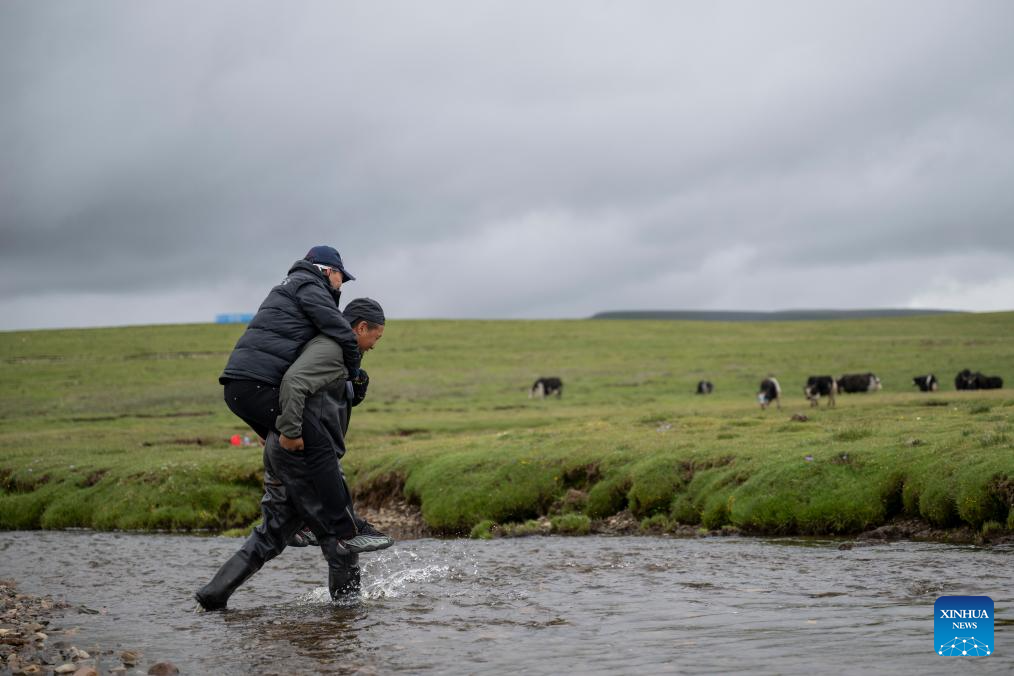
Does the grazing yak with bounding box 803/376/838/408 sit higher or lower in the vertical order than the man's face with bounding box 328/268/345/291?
lower

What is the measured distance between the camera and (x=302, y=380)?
34.9ft

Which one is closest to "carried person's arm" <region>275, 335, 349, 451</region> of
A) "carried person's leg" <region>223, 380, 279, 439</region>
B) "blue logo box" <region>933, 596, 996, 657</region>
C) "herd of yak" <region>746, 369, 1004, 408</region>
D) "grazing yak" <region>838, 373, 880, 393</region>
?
"carried person's leg" <region>223, 380, 279, 439</region>

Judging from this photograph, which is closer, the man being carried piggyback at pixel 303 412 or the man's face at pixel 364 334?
the man being carried piggyback at pixel 303 412

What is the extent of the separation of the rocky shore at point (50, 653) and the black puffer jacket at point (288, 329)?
3.02 meters

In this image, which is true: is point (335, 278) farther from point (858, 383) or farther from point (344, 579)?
point (858, 383)

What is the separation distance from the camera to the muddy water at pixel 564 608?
8.80 metres

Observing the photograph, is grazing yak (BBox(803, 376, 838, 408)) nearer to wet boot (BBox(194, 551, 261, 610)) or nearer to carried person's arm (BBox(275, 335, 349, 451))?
wet boot (BBox(194, 551, 261, 610))

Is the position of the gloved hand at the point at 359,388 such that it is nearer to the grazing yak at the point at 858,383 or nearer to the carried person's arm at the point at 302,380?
the carried person's arm at the point at 302,380

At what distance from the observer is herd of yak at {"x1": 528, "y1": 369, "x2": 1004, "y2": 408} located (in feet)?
162

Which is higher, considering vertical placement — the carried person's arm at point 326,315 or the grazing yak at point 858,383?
the carried person's arm at point 326,315

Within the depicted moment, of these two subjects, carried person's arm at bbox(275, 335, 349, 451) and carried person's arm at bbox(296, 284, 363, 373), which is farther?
carried person's arm at bbox(296, 284, 363, 373)

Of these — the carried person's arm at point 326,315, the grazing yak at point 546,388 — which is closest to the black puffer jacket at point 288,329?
the carried person's arm at point 326,315

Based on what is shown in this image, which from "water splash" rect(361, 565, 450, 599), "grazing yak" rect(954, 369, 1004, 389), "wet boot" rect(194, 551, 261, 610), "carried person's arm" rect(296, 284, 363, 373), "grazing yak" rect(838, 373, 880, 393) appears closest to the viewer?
"carried person's arm" rect(296, 284, 363, 373)

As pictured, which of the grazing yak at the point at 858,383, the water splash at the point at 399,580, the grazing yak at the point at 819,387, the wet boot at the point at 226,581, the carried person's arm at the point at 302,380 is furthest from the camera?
the grazing yak at the point at 858,383
